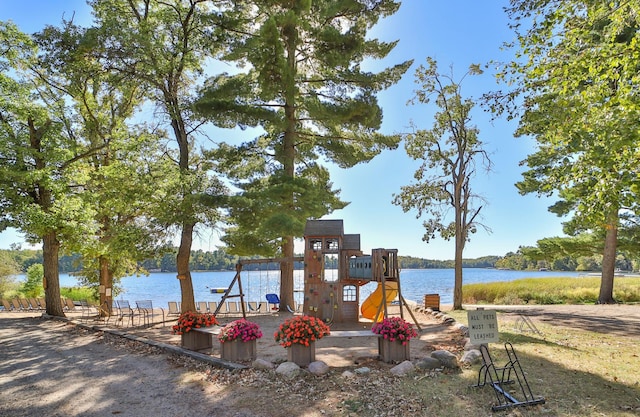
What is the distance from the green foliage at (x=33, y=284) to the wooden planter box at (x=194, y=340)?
74.9ft

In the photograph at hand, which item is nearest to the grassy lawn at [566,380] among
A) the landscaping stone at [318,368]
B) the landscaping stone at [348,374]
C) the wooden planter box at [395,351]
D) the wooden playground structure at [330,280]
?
the landscaping stone at [348,374]

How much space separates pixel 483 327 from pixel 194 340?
6299 mm

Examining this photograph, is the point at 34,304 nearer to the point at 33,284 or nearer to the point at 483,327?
the point at 33,284

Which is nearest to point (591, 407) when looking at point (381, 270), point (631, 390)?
point (631, 390)

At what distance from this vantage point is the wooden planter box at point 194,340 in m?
8.80

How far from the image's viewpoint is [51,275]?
54.1 feet

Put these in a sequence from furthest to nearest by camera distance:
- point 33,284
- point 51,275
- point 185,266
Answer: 1. point 33,284
2. point 51,275
3. point 185,266

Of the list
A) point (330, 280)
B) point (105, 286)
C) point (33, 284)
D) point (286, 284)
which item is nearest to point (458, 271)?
point (330, 280)

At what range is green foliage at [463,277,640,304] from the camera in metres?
19.7

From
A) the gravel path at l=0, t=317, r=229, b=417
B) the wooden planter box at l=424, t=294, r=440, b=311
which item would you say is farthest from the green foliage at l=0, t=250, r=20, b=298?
the wooden planter box at l=424, t=294, r=440, b=311

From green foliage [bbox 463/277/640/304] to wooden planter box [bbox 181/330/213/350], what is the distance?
1699 centimetres

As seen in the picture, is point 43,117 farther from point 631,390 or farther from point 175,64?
point 631,390

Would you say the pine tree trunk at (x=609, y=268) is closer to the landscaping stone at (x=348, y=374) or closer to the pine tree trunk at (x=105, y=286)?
the landscaping stone at (x=348, y=374)

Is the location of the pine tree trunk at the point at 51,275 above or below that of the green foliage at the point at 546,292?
above
